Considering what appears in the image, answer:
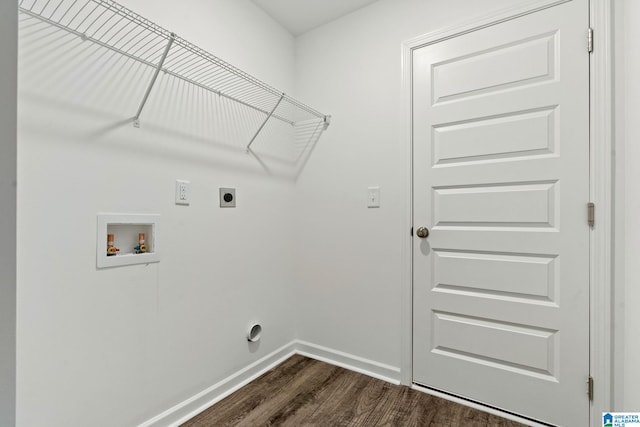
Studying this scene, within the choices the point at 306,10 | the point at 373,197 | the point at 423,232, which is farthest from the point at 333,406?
the point at 306,10

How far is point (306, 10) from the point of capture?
78.2 inches

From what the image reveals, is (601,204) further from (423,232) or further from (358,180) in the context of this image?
(358,180)

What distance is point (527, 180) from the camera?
147cm

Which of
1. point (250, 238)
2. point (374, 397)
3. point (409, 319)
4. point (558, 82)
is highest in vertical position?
point (558, 82)

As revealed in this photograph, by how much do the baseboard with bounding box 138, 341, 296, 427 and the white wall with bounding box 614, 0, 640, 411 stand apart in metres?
1.75

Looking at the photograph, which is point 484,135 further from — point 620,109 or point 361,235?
point 361,235

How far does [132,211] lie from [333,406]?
138 centimetres

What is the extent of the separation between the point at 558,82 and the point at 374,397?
1.82 m

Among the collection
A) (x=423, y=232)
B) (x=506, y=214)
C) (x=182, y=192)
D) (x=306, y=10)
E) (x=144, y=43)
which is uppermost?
(x=306, y=10)

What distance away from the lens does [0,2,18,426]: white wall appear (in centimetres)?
43

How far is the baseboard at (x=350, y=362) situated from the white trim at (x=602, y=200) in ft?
3.06

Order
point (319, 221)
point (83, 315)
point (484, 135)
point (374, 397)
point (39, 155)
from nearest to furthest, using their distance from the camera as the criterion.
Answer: point (39, 155)
point (83, 315)
point (484, 135)
point (374, 397)
point (319, 221)

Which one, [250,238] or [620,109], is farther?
[250,238]

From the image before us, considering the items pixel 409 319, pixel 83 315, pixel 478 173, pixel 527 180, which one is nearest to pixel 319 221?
pixel 409 319
